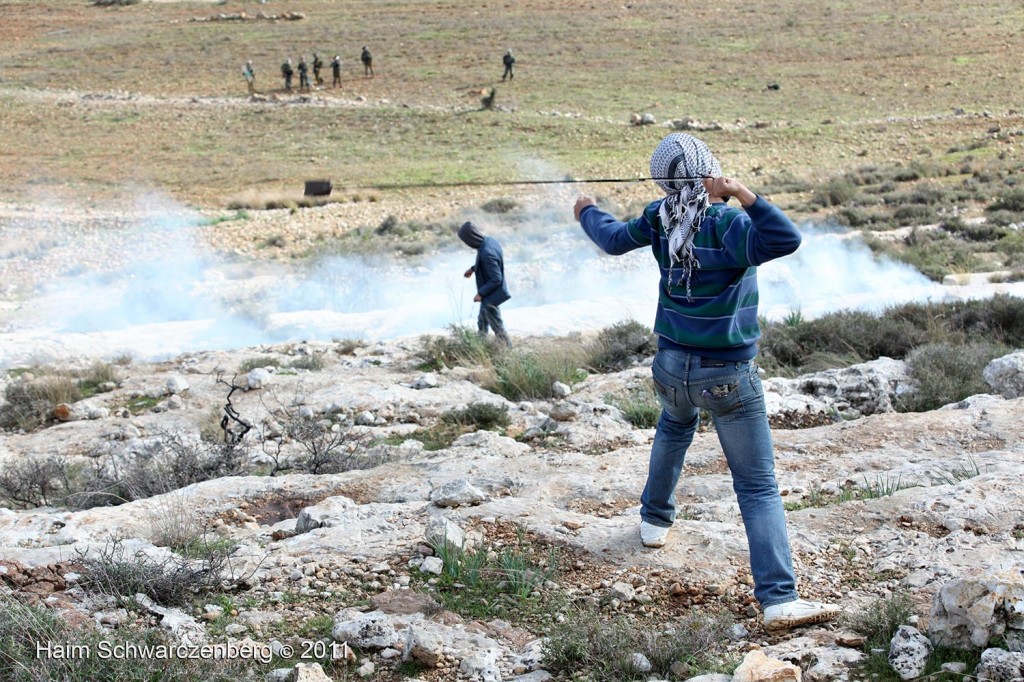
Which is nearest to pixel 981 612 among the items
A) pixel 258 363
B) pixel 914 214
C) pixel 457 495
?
pixel 457 495

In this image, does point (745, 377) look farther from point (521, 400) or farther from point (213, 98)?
point (213, 98)

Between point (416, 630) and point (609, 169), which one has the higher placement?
point (416, 630)

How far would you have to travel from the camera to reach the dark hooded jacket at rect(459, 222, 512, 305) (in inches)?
335

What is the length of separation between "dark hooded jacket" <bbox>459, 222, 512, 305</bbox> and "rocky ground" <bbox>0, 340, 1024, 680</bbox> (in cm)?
209

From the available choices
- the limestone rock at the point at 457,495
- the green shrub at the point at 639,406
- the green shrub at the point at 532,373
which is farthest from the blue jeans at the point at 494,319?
the limestone rock at the point at 457,495

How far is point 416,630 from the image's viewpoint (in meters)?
3.29

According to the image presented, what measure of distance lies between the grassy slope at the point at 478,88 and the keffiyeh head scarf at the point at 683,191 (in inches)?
630

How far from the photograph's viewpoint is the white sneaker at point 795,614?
3250 millimetres

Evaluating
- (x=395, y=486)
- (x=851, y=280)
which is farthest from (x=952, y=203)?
(x=395, y=486)


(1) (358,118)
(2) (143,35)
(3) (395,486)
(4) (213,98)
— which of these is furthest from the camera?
(2) (143,35)

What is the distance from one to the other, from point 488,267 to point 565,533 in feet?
15.2

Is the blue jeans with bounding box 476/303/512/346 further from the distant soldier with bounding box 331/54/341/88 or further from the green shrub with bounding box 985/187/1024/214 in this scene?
the distant soldier with bounding box 331/54/341/88

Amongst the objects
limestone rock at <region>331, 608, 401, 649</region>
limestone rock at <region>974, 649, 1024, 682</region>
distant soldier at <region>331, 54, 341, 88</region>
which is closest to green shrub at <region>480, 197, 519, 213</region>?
limestone rock at <region>331, 608, 401, 649</region>

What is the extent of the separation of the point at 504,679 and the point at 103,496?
10.2 ft
